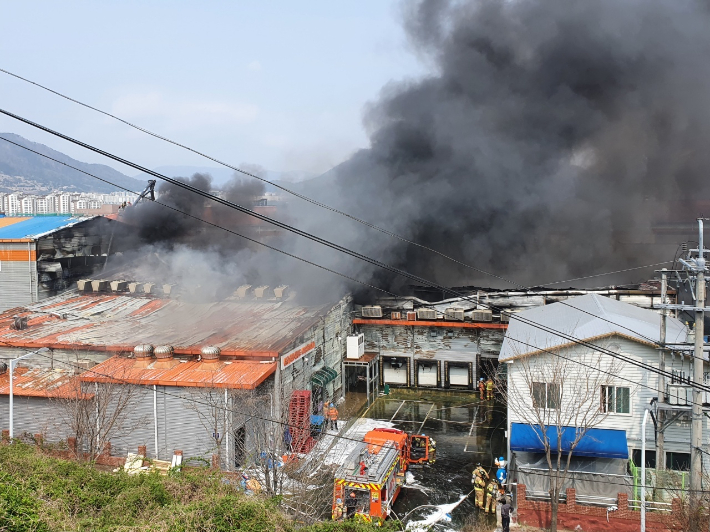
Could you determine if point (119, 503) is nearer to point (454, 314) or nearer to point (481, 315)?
point (454, 314)

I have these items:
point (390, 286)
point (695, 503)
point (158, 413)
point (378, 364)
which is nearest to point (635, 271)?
point (390, 286)

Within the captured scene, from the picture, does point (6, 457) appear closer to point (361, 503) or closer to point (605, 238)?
point (361, 503)

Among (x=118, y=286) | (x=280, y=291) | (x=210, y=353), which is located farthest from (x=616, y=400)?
(x=118, y=286)

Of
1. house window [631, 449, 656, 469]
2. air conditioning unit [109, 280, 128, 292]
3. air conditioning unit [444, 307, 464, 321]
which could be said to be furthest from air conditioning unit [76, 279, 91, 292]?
house window [631, 449, 656, 469]

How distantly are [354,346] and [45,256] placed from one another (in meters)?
12.1

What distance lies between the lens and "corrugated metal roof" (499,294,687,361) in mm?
14188

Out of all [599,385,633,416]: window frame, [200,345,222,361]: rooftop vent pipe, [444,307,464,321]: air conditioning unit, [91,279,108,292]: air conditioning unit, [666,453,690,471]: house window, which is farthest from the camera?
[91,279,108,292]: air conditioning unit

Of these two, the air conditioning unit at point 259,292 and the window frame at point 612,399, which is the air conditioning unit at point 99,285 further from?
the window frame at point 612,399

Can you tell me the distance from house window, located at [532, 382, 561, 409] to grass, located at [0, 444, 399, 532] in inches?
223

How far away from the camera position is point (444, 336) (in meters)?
22.6

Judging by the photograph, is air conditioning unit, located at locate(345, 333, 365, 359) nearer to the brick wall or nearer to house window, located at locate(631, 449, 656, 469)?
house window, located at locate(631, 449, 656, 469)

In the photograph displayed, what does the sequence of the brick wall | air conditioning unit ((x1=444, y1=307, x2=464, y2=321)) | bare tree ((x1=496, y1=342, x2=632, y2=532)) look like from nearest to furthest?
1. the brick wall
2. bare tree ((x1=496, y1=342, x2=632, y2=532))
3. air conditioning unit ((x1=444, y1=307, x2=464, y2=321))

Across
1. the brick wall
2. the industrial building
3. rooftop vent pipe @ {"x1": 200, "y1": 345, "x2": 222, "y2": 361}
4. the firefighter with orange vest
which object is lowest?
the brick wall

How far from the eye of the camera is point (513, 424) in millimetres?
13656
